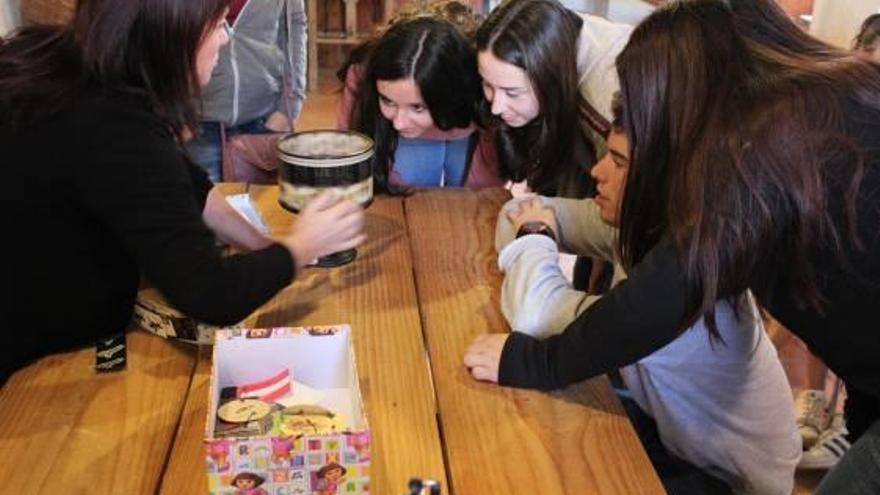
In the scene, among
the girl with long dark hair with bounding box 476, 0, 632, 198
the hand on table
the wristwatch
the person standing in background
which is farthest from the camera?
the person standing in background

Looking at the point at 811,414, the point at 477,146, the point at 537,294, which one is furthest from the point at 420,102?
the point at 811,414

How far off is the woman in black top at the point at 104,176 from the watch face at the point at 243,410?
131mm

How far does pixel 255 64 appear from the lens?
2357 millimetres

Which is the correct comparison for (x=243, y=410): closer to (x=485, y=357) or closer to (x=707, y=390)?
(x=485, y=357)

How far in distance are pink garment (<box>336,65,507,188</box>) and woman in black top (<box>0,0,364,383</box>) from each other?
86 centimetres

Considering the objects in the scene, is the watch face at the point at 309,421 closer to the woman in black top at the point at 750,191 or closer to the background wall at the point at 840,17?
the woman in black top at the point at 750,191

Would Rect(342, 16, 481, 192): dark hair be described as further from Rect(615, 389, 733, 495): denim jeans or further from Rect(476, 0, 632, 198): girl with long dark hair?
Rect(615, 389, 733, 495): denim jeans

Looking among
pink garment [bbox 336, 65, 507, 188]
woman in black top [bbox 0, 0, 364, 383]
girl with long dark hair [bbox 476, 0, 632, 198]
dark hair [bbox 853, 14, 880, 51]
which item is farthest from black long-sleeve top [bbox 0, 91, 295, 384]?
dark hair [bbox 853, 14, 880, 51]

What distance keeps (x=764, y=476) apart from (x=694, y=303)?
0.40 m

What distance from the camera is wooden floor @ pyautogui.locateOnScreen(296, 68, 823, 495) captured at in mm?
1954

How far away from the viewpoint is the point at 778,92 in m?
0.84

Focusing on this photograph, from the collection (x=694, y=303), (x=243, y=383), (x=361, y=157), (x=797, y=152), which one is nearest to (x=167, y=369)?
(x=243, y=383)

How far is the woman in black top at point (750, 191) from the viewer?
0.83 m

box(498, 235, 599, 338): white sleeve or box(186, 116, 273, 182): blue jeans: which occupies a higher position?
box(498, 235, 599, 338): white sleeve
